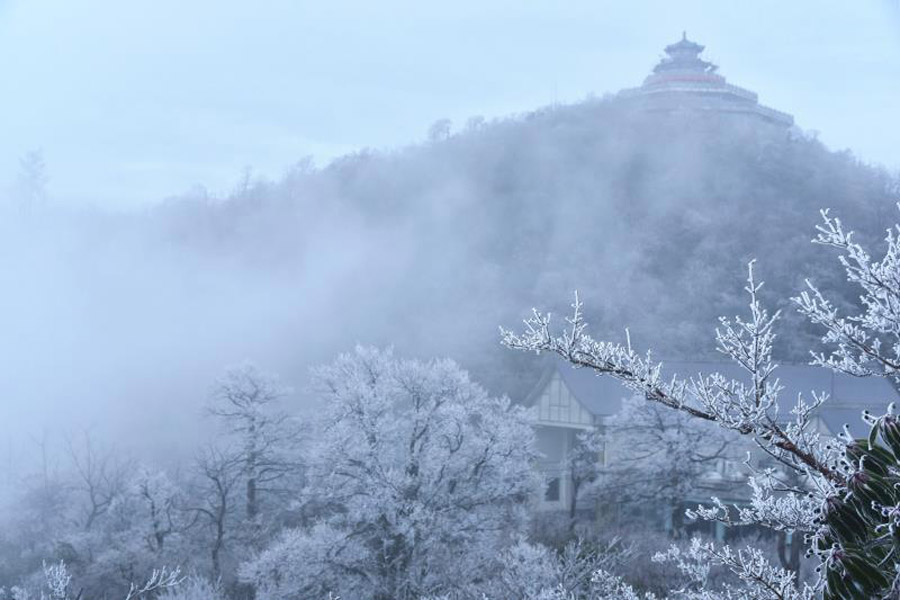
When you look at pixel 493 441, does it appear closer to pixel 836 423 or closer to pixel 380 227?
pixel 836 423

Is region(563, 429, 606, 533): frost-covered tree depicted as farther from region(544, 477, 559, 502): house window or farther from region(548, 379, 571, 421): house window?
region(548, 379, 571, 421): house window

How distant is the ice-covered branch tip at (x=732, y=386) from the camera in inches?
139

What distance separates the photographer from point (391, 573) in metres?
16.8

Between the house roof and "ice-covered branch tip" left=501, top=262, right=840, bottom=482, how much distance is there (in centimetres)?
1962

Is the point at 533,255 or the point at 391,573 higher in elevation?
the point at 533,255

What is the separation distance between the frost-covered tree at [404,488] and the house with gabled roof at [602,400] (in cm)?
662

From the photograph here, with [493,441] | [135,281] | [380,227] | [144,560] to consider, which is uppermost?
[380,227]

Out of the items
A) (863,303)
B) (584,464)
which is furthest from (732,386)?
(584,464)

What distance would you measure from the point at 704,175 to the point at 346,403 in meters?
44.7

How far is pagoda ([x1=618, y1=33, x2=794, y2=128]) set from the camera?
68812mm

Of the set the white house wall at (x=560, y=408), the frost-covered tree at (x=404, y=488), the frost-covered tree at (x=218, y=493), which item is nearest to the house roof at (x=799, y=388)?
the white house wall at (x=560, y=408)

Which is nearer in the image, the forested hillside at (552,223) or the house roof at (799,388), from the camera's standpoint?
the house roof at (799,388)

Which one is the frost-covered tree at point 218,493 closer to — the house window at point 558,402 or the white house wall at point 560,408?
the white house wall at point 560,408

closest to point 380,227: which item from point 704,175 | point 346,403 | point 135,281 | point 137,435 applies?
point 135,281
